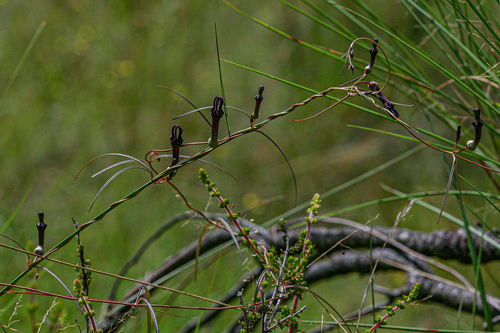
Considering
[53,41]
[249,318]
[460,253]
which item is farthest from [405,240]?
[53,41]

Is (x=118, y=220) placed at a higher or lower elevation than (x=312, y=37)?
lower

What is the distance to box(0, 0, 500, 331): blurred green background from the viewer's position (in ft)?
4.68

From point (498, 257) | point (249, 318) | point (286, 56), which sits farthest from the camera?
point (286, 56)

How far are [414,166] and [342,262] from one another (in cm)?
130

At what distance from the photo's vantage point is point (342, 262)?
556 millimetres

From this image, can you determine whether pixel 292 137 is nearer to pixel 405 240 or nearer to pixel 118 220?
pixel 118 220

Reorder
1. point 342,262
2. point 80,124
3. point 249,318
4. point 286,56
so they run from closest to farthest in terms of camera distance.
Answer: point 249,318 → point 342,262 → point 80,124 → point 286,56

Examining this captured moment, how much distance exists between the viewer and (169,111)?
5.24ft

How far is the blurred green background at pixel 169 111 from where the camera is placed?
1.43 metres

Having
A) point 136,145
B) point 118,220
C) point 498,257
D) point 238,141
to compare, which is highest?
point 136,145

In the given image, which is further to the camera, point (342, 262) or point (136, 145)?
point (136, 145)

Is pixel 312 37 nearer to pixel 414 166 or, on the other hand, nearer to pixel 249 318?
pixel 414 166

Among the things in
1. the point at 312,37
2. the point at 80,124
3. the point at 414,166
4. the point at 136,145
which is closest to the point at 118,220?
the point at 136,145

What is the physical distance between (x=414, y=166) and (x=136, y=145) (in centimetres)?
125
